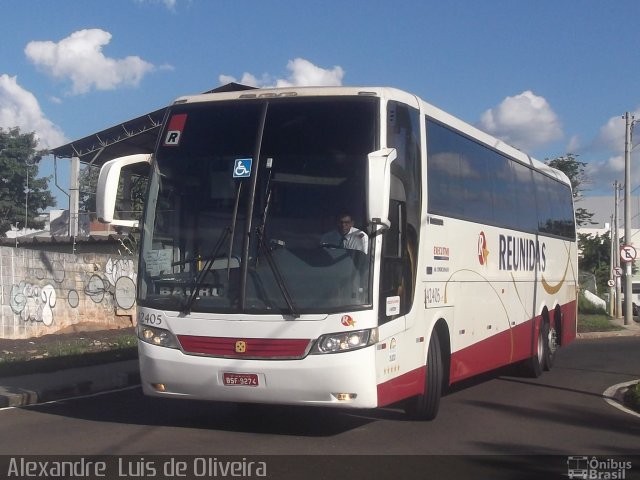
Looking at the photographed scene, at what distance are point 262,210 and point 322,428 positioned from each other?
2777mm

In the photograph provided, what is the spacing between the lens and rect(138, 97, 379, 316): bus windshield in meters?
8.77

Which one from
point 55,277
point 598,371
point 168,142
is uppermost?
point 168,142

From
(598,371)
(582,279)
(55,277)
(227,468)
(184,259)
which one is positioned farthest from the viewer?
(582,279)

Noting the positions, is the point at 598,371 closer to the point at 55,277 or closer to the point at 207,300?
the point at 207,300

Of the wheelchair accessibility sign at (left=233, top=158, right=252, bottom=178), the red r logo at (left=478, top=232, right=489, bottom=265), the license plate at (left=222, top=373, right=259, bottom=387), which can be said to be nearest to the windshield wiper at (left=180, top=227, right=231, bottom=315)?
the wheelchair accessibility sign at (left=233, top=158, right=252, bottom=178)

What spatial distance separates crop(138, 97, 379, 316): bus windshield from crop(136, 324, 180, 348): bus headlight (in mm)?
276

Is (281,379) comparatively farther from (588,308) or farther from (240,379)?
(588,308)

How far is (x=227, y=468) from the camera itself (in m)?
7.78

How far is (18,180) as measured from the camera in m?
36.0

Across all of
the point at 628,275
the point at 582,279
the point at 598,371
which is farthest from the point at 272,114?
the point at 582,279

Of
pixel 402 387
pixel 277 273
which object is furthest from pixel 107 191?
pixel 402 387

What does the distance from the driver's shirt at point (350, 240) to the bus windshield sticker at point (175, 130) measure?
214 centimetres

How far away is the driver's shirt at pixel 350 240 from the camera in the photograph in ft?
28.8

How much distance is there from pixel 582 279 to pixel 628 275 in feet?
63.3
